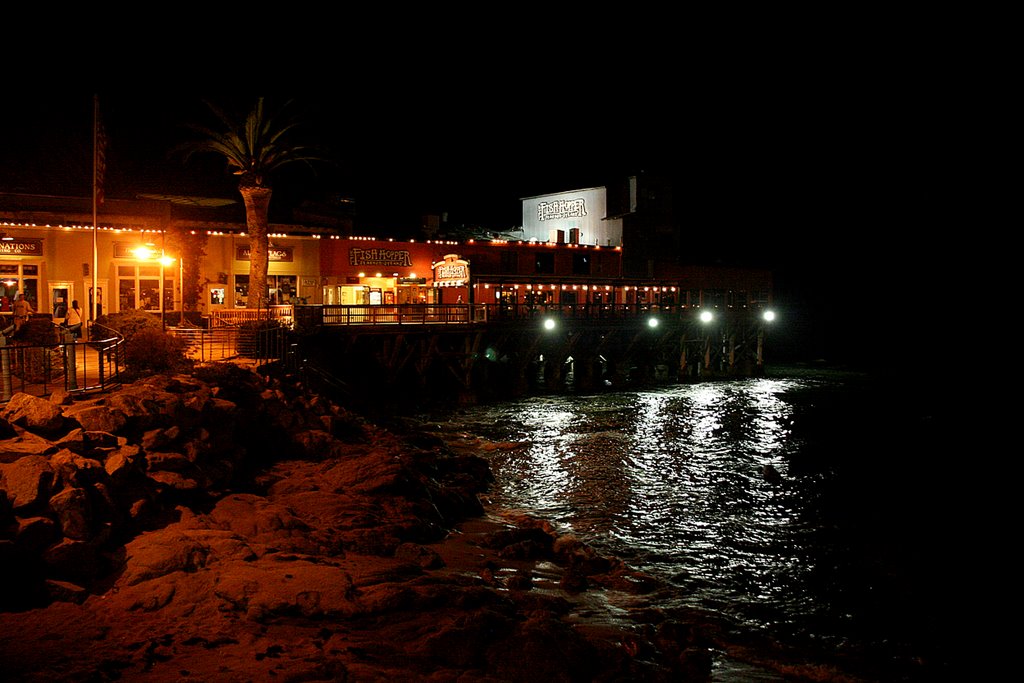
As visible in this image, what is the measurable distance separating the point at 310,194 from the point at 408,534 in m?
32.6

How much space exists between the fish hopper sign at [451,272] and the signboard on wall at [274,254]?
670cm

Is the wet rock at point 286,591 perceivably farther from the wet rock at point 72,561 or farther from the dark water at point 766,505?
the dark water at point 766,505

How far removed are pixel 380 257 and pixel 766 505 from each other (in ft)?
78.9

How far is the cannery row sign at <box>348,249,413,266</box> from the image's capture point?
3550 centimetres

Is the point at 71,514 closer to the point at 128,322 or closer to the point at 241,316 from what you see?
the point at 128,322

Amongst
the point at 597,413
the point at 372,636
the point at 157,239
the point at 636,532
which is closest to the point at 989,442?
the point at 597,413

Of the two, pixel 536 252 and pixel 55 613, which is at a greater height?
pixel 536 252

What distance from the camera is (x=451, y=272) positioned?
35438 mm

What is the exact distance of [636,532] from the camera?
14211 millimetres

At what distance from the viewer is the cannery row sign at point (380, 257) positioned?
1398 inches

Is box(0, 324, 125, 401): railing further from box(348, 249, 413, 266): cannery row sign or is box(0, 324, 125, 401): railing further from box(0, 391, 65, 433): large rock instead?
box(348, 249, 413, 266): cannery row sign

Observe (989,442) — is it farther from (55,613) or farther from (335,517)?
(55,613)

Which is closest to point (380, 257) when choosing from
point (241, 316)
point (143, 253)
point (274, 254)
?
point (274, 254)

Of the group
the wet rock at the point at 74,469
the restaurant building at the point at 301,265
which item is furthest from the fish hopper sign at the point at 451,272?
the wet rock at the point at 74,469
